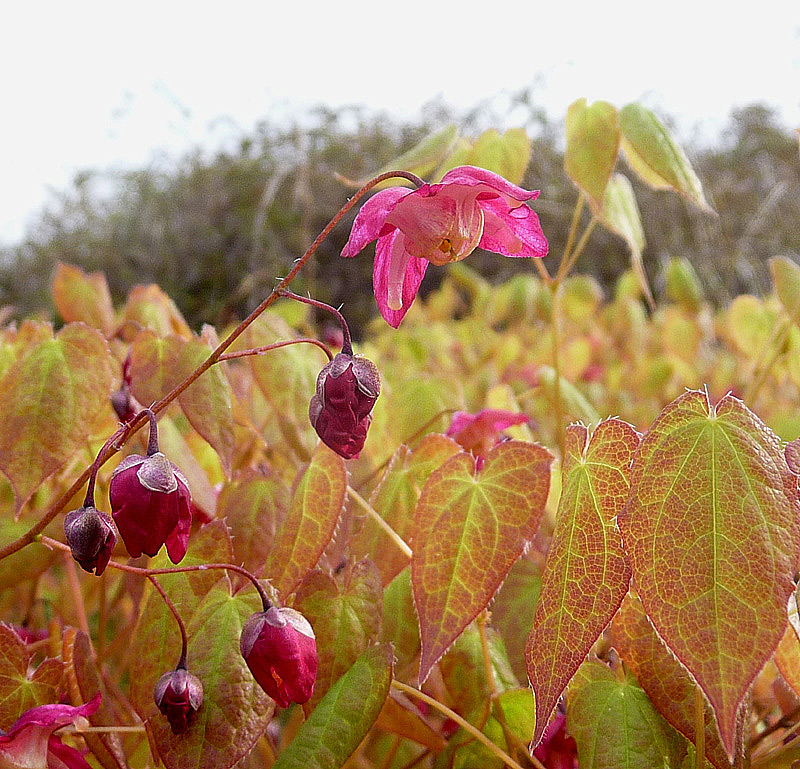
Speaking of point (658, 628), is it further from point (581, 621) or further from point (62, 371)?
point (62, 371)

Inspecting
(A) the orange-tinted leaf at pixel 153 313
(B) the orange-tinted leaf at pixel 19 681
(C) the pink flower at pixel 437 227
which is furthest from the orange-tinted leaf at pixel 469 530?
(A) the orange-tinted leaf at pixel 153 313

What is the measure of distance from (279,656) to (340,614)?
0.28 feet

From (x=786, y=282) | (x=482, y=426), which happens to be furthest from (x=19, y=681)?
(x=786, y=282)

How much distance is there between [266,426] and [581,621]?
48 centimetres

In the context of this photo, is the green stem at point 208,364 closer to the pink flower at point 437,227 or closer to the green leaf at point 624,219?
the pink flower at point 437,227

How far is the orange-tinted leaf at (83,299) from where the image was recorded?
3.19 feet

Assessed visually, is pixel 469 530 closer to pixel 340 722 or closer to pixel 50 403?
pixel 340 722

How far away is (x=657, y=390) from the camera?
5.12ft

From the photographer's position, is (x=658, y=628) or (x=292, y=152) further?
(x=292, y=152)

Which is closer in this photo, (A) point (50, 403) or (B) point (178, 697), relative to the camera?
(B) point (178, 697)

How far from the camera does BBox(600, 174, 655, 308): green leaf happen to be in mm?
800

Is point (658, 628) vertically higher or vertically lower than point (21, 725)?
higher

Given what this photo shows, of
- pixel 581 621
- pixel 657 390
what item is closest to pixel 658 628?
pixel 581 621

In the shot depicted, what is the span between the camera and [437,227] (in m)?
0.40
